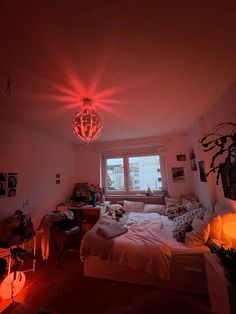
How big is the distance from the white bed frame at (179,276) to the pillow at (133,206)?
5.36ft

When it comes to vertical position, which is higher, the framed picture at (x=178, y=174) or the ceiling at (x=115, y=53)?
the ceiling at (x=115, y=53)

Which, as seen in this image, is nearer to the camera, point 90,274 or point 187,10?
point 187,10

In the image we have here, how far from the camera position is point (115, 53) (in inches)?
46.6

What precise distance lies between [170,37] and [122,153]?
135 inches

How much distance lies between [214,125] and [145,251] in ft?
6.87

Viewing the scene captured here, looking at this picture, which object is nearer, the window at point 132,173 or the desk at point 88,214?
the desk at point 88,214

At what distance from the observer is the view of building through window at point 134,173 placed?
13.6ft

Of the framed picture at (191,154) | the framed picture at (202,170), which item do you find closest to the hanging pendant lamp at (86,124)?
the framed picture at (202,170)

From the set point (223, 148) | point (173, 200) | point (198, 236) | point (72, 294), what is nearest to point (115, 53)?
point (223, 148)

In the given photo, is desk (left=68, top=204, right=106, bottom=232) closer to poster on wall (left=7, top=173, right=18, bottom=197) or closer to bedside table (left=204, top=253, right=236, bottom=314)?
poster on wall (left=7, top=173, right=18, bottom=197)

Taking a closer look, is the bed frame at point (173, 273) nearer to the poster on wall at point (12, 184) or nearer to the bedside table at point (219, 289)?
the bedside table at point (219, 289)

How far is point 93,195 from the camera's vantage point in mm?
3658

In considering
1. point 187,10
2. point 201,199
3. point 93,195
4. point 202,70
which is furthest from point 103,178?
point 187,10

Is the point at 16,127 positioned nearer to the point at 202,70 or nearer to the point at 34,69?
the point at 34,69
